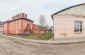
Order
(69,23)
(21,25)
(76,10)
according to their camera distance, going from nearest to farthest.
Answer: (69,23) < (76,10) < (21,25)

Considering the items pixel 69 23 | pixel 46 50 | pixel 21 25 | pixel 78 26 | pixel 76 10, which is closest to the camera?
pixel 46 50

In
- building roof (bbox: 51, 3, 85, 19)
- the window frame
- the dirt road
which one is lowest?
the dirt road

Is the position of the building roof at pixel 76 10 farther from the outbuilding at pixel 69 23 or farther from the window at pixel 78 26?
the window at pixel 78 26

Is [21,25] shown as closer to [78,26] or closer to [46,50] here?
[78,26]

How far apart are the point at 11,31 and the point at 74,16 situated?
85.7ft

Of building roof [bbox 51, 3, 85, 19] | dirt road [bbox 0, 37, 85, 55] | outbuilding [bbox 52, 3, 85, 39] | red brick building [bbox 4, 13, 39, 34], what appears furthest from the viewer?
red brick building [bbox 4, 13, 39, 34]

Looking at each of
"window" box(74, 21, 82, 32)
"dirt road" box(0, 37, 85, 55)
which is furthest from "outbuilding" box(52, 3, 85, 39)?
"dirt road" box(0, 37, 85, 55)

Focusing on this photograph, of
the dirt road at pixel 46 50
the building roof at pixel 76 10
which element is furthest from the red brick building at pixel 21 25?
the dirt road at pixel 46 50

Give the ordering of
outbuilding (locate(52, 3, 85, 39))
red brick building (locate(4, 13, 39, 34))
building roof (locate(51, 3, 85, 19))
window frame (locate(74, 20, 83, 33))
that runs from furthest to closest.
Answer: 1. red brick building (locate(4, 13, 39, 34))
2. building roof (locate(51, 3, 85, 19))
3. window frame (locate(74, 20, 83, 33))
4. outbuilding (locate(52, 3, 85, 39))

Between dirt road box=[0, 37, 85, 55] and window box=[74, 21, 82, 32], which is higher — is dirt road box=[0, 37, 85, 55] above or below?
below

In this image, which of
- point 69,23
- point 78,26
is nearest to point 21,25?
point 69,23

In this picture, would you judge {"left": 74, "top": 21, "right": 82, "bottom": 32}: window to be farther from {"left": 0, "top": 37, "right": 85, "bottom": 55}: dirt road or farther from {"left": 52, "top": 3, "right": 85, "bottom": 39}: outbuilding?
{"left": 0, "top": 37, "right": 85, "bottom": 55}: dirt road

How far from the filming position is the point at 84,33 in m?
29.0

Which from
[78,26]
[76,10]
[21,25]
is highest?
[76,10]
